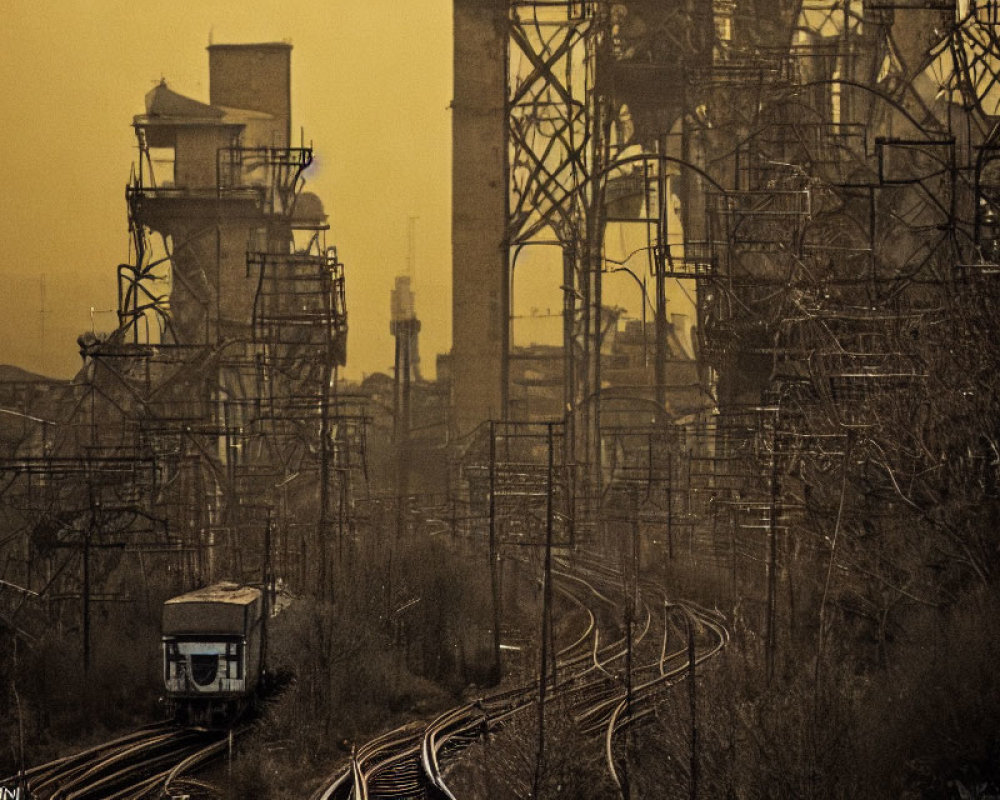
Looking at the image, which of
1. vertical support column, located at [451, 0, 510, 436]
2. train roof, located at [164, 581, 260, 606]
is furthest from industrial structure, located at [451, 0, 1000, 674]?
train roof, located at [164, 581, 260, 606]

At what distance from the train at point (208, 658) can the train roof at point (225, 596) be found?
0.04 ft

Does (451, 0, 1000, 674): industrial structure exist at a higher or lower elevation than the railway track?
higher

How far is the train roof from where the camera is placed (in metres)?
19.0

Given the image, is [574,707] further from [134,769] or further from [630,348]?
[630,348]

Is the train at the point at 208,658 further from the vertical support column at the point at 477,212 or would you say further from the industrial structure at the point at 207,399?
the vertical support column at the point at 477,212

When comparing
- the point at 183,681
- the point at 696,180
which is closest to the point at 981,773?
the point at 183,681

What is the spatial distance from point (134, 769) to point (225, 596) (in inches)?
144

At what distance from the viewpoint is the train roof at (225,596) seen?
62.4 ft

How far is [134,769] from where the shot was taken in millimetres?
15828

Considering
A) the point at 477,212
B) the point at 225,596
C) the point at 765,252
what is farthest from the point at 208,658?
the point at 477,212

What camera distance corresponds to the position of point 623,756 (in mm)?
13852

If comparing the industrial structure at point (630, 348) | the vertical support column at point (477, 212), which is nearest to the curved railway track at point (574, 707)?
the industrial structure at point (630, 348)

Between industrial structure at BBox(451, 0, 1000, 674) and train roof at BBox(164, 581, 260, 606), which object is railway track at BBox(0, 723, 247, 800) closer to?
train roof at BBox(164, 581, 260, 606)

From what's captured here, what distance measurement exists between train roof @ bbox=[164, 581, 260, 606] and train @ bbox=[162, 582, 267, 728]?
0.4 inches
